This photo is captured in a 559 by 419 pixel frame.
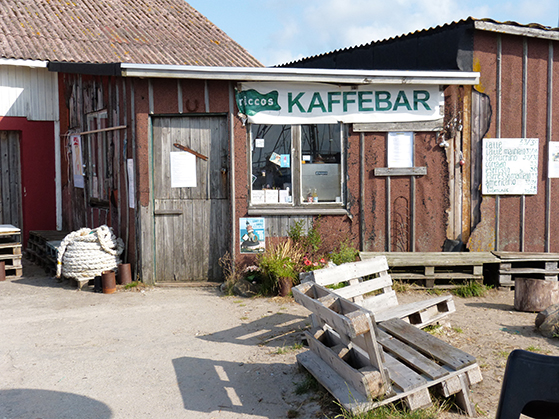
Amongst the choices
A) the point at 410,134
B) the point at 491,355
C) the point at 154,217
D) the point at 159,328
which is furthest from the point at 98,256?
the point at 491,355

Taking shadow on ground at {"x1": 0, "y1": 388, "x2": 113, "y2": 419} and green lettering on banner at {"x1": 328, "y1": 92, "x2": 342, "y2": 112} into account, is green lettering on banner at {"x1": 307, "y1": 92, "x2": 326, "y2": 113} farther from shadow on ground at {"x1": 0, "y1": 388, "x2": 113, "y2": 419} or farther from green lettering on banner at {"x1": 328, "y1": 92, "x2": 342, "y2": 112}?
shadow on ground at {"x1": 0, "y1": 388, "x2": 113, "y2": 419}

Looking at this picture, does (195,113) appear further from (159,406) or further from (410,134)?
(159,406)

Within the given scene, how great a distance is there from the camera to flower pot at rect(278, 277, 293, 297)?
7699 millimetres

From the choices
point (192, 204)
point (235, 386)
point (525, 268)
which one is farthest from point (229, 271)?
point (525, 268)

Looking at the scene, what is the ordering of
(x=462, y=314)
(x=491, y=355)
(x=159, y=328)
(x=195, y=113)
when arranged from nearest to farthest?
(x=491, y=355), (x=159, y=328), (x=462, y=314), (x=195, y=113)

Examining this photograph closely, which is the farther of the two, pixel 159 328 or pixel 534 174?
pixel 534 174

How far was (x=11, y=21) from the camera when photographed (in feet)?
42.1

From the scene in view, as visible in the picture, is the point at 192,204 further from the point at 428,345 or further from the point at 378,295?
the point at 428,345

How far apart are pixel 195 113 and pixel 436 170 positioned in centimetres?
369

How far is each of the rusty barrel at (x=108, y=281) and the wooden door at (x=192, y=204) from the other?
0.65 meters

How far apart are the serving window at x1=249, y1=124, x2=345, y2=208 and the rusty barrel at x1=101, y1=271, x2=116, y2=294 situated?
7.57 ft

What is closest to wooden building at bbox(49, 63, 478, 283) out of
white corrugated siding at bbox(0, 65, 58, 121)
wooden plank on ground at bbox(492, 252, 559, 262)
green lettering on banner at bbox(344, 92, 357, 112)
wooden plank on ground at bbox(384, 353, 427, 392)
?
green lettering on banner at bbox(344, 92, 357, 112)

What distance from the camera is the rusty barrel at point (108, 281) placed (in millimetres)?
8117

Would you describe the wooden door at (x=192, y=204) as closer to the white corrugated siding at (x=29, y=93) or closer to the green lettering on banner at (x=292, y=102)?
the green lettering on banner at (x=292, y=102)
